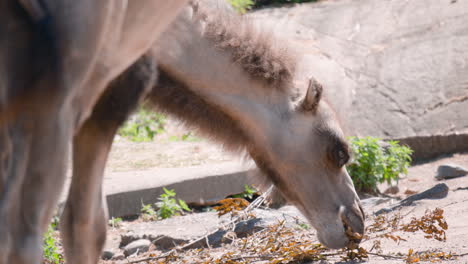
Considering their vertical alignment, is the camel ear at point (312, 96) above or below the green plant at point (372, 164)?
above

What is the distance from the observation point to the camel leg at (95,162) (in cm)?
326

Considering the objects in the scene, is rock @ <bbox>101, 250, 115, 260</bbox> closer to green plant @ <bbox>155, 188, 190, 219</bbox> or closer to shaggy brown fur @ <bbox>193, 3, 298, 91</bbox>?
green plant @ <bbox>155, 188, 190, 219</bbox>

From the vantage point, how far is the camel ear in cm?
484

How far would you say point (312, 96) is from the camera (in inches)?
191

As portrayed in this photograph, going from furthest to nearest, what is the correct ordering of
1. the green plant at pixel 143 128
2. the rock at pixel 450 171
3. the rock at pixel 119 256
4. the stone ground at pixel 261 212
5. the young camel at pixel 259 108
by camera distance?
the green plant at pixel 143 128 < the rock at pixel 450 171 < the rock at pixel 119 256 < the stone ground at pixel 261 212 < the young camel at pixel 259 108

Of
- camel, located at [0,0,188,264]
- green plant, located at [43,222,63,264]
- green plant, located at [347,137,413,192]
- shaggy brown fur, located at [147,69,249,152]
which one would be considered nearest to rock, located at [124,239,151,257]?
green plant, located at [43,222,63,264]

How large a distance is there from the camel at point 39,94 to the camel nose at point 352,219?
2.88 m

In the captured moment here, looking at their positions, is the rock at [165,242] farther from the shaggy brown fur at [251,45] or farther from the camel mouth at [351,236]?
the shaggy brown fur at [251,45]

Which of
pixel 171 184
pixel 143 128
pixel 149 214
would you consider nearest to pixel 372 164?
pixel 171 184

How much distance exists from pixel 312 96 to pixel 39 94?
2.91 m

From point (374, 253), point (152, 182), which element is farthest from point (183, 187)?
point (374, 253)

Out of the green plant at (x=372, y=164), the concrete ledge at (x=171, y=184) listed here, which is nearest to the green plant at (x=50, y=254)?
the concrete ledge at (x=171, y=184)

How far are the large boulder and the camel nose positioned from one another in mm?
4299

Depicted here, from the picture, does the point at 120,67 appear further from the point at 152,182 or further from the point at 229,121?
the point at 152,182
